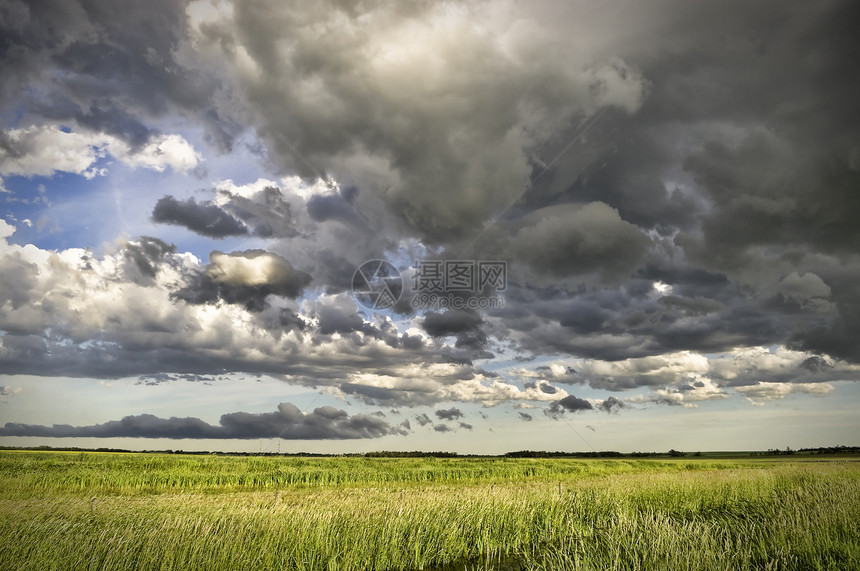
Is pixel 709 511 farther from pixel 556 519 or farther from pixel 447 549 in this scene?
pixel 447 549

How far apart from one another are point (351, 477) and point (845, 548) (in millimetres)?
28882

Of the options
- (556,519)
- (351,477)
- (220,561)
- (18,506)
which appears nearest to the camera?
(220,561)

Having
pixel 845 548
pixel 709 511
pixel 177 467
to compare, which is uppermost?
pixel 845 548

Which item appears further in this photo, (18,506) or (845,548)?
(18,506)

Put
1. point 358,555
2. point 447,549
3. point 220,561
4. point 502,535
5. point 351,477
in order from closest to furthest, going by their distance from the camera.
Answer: point 220,561, point 358,555, point 447,549, point 502,535, point 351,477

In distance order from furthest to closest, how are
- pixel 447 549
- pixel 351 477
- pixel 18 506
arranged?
pixel 351 477, pixel 447 549, pixel 18 506

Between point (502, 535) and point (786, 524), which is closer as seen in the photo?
point (786, 524)

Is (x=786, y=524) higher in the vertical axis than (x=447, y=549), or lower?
higher

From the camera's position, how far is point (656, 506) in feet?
59.3

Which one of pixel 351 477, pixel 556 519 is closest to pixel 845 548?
pixel 556 519

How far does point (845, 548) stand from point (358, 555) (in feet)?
32.9

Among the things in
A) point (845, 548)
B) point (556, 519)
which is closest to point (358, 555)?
point (556, 519)

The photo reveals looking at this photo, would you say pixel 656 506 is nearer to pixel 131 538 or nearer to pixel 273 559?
pixel 273 559

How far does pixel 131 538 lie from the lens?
357 inches
